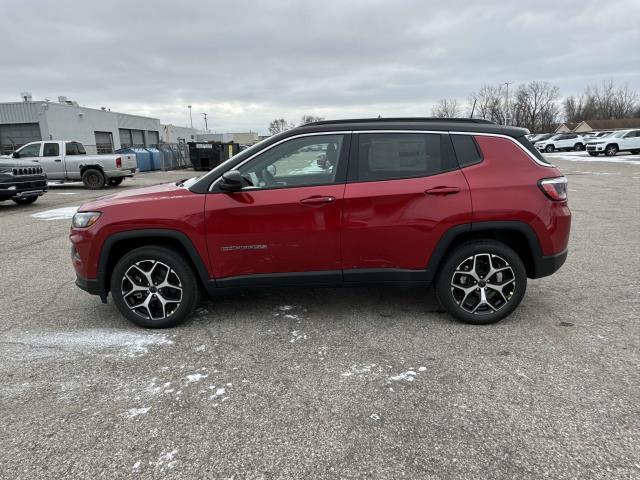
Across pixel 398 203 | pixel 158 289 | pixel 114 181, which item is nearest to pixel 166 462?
pixel 158 289

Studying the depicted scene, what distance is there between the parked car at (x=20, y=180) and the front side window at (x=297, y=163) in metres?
11.0

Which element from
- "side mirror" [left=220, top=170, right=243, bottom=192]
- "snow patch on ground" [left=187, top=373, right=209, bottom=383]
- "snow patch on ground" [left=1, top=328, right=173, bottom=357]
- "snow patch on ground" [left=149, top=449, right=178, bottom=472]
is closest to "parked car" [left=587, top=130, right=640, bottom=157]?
"side mirror" [left=220, top=170, right=243, bottom=192]

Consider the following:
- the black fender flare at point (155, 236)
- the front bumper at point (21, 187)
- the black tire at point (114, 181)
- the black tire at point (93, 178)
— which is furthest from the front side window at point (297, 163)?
the black tire at point (114, 181)

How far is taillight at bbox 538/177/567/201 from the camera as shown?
3.86 metres

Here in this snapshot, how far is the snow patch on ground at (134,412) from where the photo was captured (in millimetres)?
2824

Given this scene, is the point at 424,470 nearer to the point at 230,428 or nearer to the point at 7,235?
the point at 230,428

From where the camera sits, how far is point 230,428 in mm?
2678

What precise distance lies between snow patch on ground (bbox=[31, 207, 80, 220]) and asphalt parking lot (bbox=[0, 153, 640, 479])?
6666mm

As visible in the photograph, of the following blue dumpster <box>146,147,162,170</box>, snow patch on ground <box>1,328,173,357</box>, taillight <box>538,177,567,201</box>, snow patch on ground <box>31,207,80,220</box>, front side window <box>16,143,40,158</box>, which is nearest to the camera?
snow patch on ground <box>1,328,173,357</box>

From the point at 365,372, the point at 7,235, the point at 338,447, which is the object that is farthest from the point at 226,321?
the point at 7,235

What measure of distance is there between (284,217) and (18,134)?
37593 mm

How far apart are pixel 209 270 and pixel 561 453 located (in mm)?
2879

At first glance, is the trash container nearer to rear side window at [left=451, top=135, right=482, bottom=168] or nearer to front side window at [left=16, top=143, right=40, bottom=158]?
front side window at [left=16, top=143, right=40, bottom=158]

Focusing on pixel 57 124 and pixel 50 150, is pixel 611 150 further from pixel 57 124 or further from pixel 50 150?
pixel 57 124
